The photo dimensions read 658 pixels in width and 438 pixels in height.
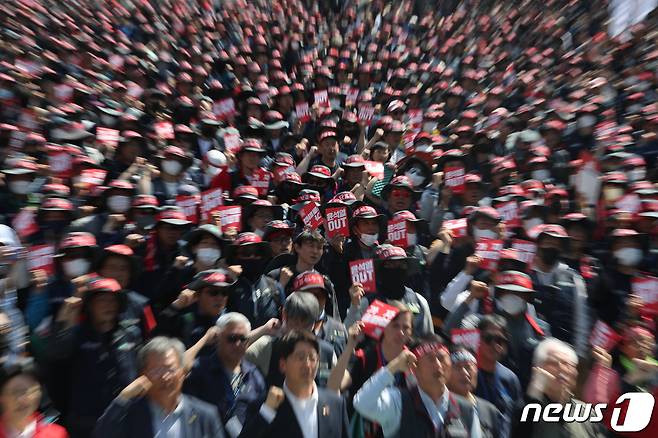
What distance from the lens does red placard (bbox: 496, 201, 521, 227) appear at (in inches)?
258

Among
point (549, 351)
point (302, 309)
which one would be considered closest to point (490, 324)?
point (549, 351)

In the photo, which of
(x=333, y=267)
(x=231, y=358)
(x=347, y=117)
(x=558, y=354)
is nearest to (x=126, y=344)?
(x=231, y=358)

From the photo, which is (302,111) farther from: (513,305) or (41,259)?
(513,305)

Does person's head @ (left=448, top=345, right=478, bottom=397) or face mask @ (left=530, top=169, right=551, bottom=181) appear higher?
face mask @ (left=530, top=169, right=551, bottom=181)

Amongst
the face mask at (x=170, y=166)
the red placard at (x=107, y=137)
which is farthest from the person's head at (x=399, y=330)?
the red placard at (x=107, y=137)

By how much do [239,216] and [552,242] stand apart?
11.2 feet

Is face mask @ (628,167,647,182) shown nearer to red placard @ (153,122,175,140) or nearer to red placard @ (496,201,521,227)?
red placard @ (496,201,521,227)

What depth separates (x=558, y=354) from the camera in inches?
131

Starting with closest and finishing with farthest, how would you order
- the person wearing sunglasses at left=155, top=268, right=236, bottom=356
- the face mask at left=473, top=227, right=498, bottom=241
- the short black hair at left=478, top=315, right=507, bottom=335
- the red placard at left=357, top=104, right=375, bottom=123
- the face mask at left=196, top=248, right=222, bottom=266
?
the short black hair at left=478, top=315, right=507, bottom=335, the person wearing sunglasses at left=155, top=268, right=236, bottom=356, the face mask at left=196, top=248, right=222, bottom=266, the face mask at left=473, top=227, right=498, bottom=241, the red placard at left=357, top=104, right=375, bottom=123

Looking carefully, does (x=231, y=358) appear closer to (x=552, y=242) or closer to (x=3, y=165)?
(x=552, y=242)

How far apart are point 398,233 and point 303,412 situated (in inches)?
116

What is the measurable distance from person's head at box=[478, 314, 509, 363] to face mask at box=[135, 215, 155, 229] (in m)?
3.59

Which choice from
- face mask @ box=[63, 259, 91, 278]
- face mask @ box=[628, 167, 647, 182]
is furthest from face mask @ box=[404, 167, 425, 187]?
face mask @ box=[63, 259, 91, 278]

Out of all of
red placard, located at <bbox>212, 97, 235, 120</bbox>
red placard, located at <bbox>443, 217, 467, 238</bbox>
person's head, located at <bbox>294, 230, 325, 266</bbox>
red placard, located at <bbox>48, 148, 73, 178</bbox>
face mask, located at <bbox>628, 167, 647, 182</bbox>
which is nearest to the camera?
person's head, located at <bbox>294, 230, 325, 266</bbox>
